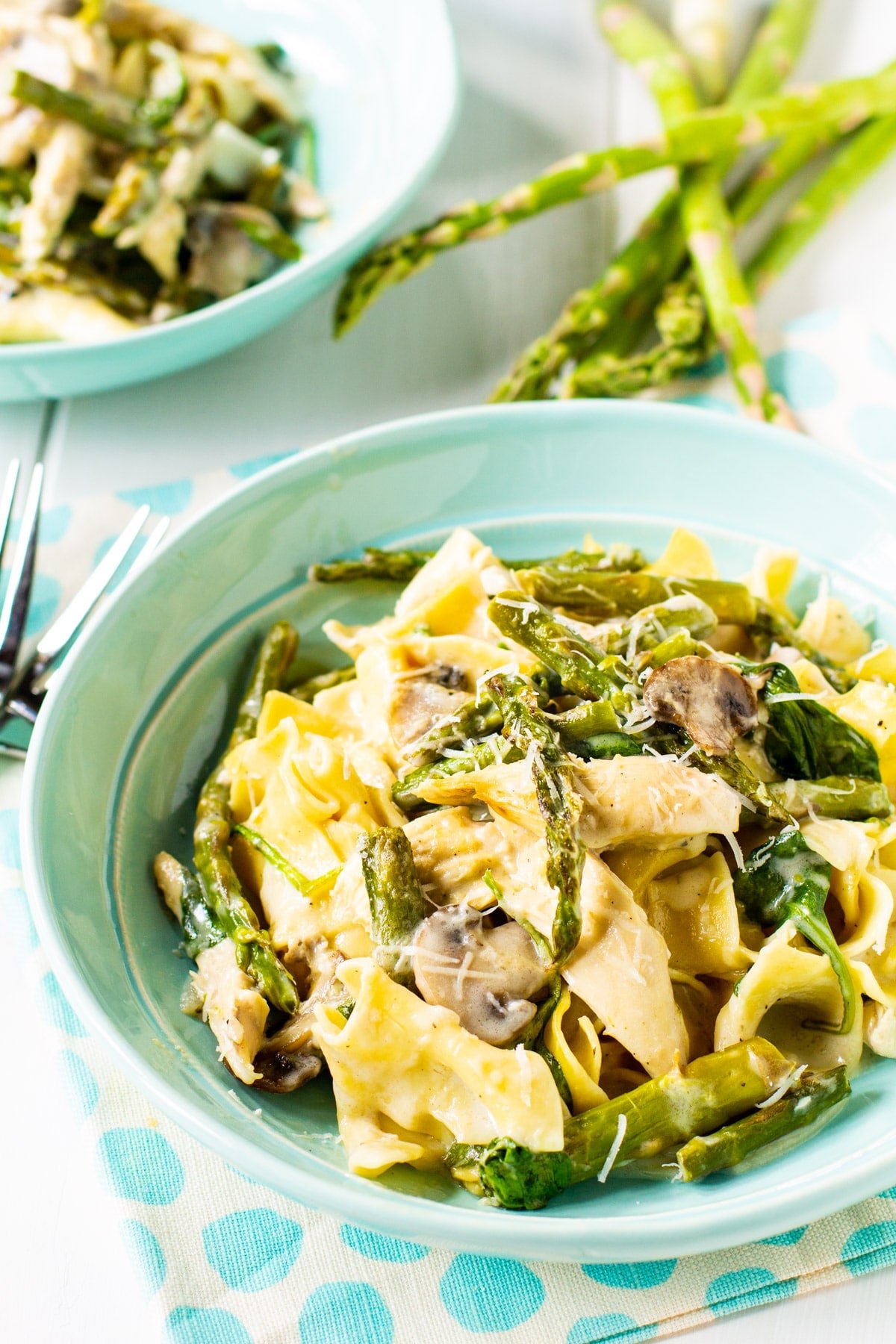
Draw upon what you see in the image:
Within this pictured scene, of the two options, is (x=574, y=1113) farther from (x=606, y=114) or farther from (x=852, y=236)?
(x=606, y=114)

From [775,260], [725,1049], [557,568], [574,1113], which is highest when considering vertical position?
[775,260]

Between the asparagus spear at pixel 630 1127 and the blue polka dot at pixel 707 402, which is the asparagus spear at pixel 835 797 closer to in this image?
the asparagus spear at pixel 630 1127

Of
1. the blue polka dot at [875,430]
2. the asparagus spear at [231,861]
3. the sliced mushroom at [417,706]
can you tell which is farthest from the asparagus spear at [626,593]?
the blue polka dot at [875,430]

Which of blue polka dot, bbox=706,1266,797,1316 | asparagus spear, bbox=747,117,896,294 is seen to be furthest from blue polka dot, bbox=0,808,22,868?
asparagus spear, bbox=747,117,896,294

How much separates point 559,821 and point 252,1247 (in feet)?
3.90

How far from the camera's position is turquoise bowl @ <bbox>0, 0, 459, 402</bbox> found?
4.58m

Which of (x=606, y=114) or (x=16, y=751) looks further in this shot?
(x=606, y=114)

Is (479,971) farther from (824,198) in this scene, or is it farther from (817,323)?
(824,198)

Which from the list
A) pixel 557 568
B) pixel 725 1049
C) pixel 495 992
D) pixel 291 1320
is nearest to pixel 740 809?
pixel 725 1049

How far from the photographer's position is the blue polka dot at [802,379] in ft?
15.7

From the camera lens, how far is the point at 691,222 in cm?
523

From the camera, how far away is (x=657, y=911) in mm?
3074

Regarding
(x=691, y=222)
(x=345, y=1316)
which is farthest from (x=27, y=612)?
(x=691, y=222)

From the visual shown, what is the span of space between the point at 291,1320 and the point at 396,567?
2109mm
